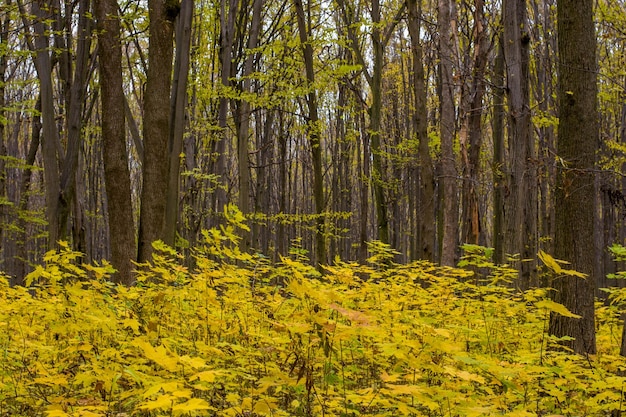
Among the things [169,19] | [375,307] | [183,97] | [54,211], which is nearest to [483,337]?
[375,307]

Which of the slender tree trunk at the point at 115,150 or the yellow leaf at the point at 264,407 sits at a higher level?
the slender tree trunk at the point at 115,150

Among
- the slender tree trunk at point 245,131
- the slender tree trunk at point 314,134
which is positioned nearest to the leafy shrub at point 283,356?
the slender tree trunk at point 245,131

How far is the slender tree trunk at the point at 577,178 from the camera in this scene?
502 centimetres

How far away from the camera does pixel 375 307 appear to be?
4.62 meters

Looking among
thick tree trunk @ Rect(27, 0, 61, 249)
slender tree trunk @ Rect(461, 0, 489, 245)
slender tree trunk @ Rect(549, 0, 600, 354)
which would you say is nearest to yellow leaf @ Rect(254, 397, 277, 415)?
slender tree trunk @ Rect(549, 0, 600, 354)

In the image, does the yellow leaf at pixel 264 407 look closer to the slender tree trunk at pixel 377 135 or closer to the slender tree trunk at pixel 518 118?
the slender tree trunk at pixel 518 118

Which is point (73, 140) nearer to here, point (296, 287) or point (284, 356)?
point (284, 356)

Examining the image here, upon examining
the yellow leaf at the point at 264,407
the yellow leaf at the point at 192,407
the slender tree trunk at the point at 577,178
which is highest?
the slender tree trunk at the point at 577,178

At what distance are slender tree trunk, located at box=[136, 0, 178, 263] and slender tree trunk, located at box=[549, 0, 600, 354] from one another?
482 cm

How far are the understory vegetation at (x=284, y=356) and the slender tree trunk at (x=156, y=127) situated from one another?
1.65 meters

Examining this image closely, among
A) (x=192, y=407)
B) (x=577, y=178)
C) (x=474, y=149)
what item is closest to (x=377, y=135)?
(x=474, y=149)

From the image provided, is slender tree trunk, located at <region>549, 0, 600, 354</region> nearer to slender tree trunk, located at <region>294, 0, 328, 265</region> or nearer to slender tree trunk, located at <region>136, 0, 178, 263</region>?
slender tree trunk, located at <region>136, 0, 178, 263</region>

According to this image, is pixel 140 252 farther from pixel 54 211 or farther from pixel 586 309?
pixel 586 309

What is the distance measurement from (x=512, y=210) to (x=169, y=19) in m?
6.20
